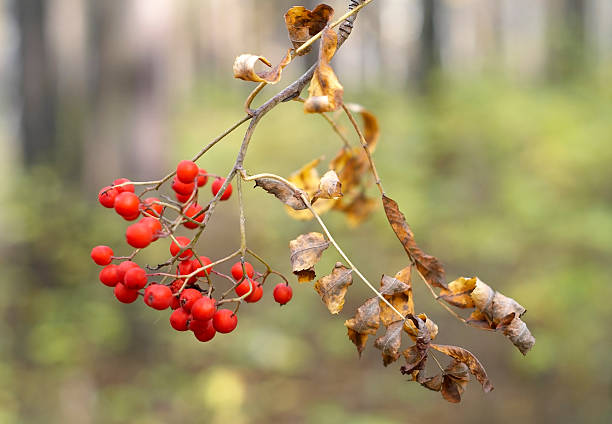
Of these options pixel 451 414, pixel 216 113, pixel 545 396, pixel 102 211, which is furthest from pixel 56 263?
pixel 216 113

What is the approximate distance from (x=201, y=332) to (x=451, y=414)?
3.68 metres

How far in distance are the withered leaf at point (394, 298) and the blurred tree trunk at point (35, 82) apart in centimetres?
634

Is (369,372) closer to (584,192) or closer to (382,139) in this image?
(584,192)

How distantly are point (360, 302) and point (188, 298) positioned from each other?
485 cm

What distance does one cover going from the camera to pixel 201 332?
95 centimetres

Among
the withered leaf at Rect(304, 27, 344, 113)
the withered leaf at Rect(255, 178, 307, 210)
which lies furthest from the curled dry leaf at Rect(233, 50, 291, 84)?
the withered leaf at Rect(255, 178, 307, 210)

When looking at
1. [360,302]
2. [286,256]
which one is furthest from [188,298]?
[286,256]

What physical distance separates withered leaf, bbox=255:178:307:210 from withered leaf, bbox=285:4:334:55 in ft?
0.72

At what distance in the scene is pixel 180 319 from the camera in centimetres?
92

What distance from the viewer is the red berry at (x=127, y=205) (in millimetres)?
908

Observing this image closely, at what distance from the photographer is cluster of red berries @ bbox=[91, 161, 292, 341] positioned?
0.88 meters

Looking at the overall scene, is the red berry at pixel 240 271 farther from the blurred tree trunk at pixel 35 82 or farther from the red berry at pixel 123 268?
the blurred tree trunk at pixel 35 82

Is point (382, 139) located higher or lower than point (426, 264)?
lower

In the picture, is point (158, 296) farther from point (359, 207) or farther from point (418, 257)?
point (359, 207)
